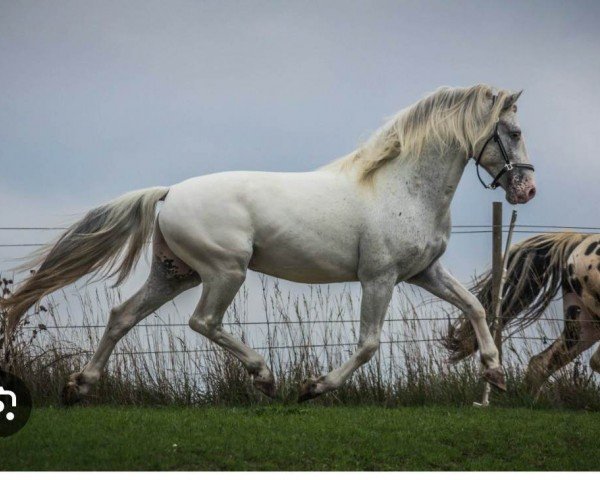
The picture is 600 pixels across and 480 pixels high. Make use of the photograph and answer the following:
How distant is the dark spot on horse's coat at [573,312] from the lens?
10.1m

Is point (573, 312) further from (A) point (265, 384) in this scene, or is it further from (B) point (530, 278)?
(A) point (265, 384)

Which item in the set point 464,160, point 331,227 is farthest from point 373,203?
point 464,160

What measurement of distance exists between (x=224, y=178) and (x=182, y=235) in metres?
0.56

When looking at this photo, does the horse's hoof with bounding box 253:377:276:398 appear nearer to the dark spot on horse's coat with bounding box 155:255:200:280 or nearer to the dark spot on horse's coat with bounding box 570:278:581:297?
the dark spot on horse's coat with bounding box 155:255:200:280

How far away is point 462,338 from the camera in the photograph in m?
9.85

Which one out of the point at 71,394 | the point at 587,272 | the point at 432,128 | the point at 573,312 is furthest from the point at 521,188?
the point at 71,394

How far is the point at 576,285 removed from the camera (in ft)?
33.1

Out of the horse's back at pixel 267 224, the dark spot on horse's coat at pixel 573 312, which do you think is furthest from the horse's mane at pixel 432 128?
the dark spot on horse's coat at pixel 573 312

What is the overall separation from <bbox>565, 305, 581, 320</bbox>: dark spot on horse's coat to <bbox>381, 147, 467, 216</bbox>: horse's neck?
8.38 ft

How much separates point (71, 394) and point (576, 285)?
494cm

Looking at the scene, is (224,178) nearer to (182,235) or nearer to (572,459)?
(182,235)

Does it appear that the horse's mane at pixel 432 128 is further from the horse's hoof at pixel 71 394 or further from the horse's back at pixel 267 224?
the horse's hoof at pixel 71 394

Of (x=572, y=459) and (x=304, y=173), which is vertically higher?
(x=304, y=173)

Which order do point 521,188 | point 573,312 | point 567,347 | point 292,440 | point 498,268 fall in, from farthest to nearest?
point 498,268 → point 573,312 → point 567,347 → point 521,188 → point 292,440
